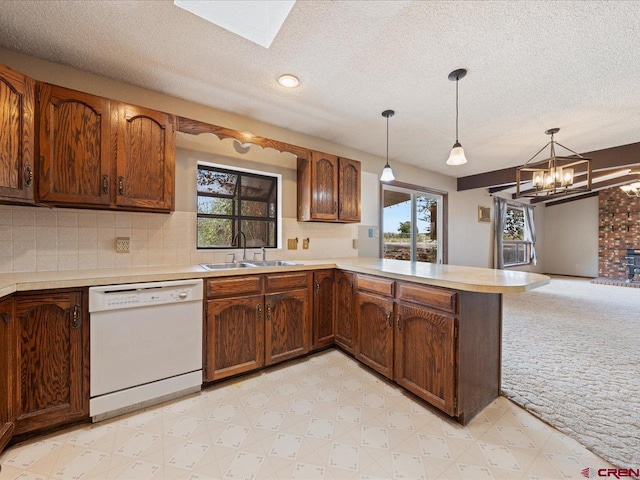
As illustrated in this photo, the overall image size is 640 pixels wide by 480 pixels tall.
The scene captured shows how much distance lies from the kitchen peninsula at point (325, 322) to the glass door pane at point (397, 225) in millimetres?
1969

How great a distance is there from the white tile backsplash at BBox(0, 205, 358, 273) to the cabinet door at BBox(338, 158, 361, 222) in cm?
133

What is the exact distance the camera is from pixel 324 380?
2.15 meters

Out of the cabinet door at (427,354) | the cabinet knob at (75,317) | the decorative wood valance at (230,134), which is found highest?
the decorative wood valance at (230,134)

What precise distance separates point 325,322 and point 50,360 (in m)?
1.96

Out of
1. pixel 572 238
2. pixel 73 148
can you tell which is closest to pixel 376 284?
pixel 73 148

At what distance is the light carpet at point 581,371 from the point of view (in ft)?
5.19

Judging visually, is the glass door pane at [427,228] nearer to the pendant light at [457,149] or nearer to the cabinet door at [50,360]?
the pendant light at [457,149]

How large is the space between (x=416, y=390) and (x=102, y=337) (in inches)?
81.8

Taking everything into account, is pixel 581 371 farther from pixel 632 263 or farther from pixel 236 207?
pixel 632 263

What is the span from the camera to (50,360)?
5.03ft

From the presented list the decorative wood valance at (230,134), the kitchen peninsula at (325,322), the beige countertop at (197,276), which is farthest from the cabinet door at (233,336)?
the decorative wood valance at (230,134)

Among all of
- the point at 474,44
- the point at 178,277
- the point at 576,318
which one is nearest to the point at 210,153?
the point at 178,277

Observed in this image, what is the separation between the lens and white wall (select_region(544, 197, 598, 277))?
7656 mm

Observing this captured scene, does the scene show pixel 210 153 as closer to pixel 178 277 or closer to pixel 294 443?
pixel 178 277
